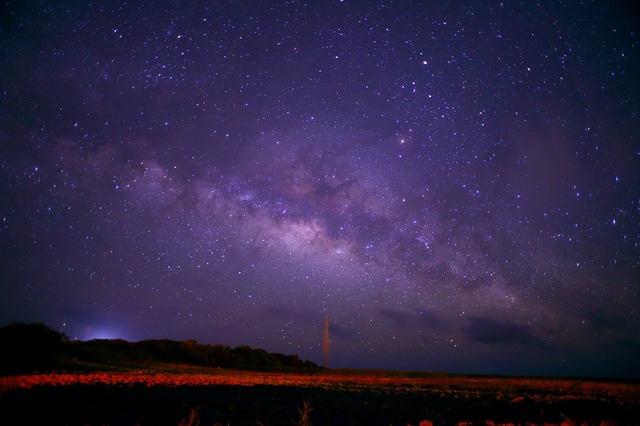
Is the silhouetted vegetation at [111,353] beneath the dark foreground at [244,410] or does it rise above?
beneath

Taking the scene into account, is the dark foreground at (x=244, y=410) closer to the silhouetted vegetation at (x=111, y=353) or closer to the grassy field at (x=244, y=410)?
the grassy field at (x=244, y=410)

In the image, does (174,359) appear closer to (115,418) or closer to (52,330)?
(52,330)

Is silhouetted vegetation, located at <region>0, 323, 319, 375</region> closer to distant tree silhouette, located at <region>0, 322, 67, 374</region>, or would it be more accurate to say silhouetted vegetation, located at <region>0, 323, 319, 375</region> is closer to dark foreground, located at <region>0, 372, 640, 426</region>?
distant tree silhouette, located at <region>0, 322, 67, 374</region>

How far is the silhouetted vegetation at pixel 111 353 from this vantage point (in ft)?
88.8

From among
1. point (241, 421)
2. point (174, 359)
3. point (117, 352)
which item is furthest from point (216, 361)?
point (241, 421)

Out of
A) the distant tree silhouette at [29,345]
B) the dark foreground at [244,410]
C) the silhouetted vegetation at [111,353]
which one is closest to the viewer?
the dark foreground at [244,410]

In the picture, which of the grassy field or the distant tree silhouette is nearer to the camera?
the grassy field

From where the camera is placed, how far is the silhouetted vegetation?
27078 mm

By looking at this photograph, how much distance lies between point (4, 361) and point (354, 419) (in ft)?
78.7

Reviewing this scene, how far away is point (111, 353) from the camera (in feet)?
167

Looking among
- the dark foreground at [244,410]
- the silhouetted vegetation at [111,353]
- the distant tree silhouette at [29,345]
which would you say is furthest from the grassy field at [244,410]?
the distant tree silhouette at [29,345]

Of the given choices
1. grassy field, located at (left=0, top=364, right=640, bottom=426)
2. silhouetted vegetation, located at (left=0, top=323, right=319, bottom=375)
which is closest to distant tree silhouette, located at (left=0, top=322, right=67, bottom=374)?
silhouetted vegetation, located at (left=0, top=323, right=319, bottom=375)

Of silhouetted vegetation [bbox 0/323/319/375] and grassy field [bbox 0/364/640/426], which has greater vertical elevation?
grassy field [bbox 0/364/640/426]

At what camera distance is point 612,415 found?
9.98m
